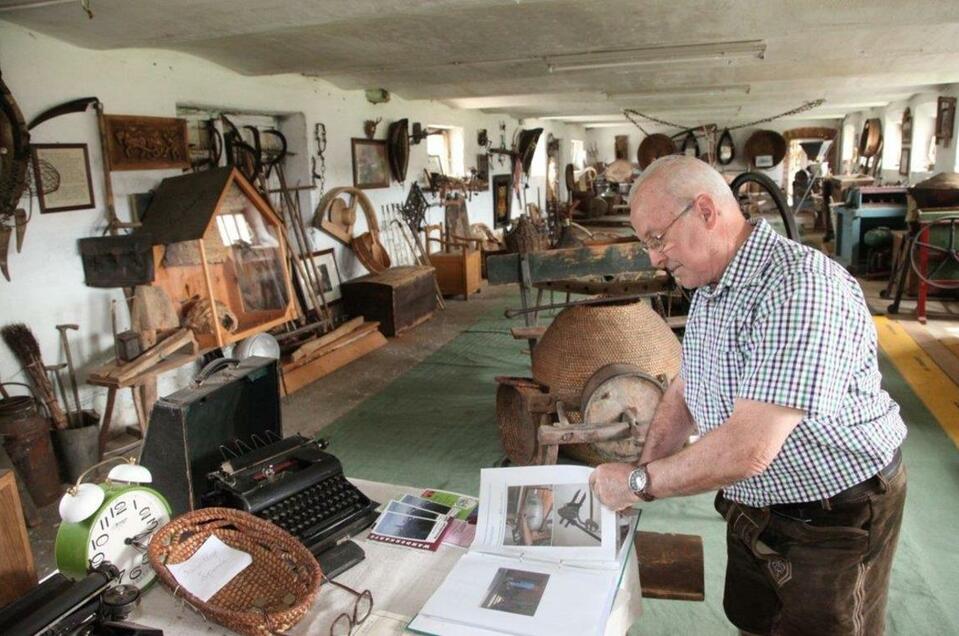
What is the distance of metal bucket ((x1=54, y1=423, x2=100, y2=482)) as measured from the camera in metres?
3.98

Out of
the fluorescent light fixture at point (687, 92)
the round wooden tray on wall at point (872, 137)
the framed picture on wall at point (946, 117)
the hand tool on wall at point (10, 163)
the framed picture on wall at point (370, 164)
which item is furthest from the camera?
the round wooden tray on wall at point (872, 137)

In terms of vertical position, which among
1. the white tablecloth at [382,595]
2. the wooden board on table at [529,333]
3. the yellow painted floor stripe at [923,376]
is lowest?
the yellow painted floor stripe at [923,376]

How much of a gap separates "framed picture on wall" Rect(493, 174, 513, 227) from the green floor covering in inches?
223

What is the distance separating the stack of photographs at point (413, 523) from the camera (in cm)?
172

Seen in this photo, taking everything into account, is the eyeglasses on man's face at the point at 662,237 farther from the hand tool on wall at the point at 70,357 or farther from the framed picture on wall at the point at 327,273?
the framed picture on wall at the point at 327,273

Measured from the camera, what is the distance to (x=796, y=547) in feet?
5.61

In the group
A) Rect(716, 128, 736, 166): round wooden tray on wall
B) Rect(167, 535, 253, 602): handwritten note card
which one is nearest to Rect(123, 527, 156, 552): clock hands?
Rect(167, 535, 253, 602): handwritten note card

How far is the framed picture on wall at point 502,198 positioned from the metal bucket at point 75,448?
28.3ft

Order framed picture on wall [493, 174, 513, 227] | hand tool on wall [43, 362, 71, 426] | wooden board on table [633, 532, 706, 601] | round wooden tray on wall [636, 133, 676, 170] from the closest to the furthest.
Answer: wooden board on table [633, 532, 706, 601], hand tool on wall [43, 362, 71, 426], framed picture on wall [493, 174, 513, 227], round wooden tray on wall [636, 133, 676, 170]

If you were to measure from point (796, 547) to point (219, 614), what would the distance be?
130 centimetres

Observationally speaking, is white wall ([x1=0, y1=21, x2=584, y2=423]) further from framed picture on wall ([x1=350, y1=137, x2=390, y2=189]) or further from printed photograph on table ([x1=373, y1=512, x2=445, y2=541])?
printed photograph on table ([x1=373, y1=512, x2=445, y2=541])

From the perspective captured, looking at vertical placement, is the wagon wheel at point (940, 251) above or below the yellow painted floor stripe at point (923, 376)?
above

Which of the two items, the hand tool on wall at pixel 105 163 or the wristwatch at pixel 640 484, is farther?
the hand tool on wall at pixel 105 163

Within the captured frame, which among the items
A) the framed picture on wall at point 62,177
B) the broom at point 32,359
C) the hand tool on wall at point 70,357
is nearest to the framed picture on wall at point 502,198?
the framed picture on wall at point 62,177
